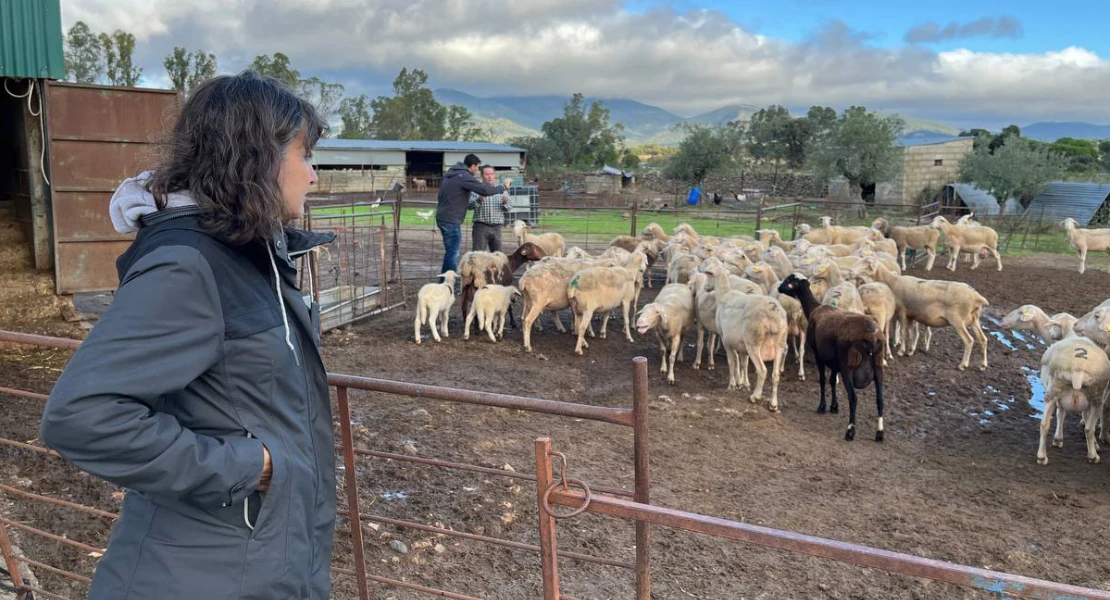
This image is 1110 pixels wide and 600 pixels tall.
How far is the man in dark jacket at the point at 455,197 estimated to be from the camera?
12.7 meters

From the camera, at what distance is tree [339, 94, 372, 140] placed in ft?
276

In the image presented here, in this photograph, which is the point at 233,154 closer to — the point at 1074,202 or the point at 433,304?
the point at 433,304

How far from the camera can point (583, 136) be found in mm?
70125

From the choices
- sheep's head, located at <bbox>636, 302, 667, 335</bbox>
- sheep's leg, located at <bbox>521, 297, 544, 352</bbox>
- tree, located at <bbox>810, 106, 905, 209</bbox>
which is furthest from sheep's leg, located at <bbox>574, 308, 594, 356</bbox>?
tree, located at <bbox>810, 106, 905, 209</bbox>

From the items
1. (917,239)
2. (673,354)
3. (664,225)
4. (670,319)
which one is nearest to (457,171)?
(670,319)

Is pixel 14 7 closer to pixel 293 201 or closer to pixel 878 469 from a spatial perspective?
pixel 293 201

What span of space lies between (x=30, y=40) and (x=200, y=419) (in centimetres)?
806

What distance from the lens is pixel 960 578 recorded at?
5.22 feet

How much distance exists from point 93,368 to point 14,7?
8231 mm

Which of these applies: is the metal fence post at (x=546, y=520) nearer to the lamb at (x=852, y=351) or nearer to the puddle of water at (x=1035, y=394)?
the lamb at (x=852, y=351)

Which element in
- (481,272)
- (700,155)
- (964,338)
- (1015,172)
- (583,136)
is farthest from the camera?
(583,136)

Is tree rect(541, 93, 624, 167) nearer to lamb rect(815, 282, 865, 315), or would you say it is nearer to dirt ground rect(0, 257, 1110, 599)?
lamb rect(815, 282, 865, 315)

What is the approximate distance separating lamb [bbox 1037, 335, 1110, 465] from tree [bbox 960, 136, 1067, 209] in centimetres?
2988

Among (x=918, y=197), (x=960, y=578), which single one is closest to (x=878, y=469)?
(x=960, y=578)
